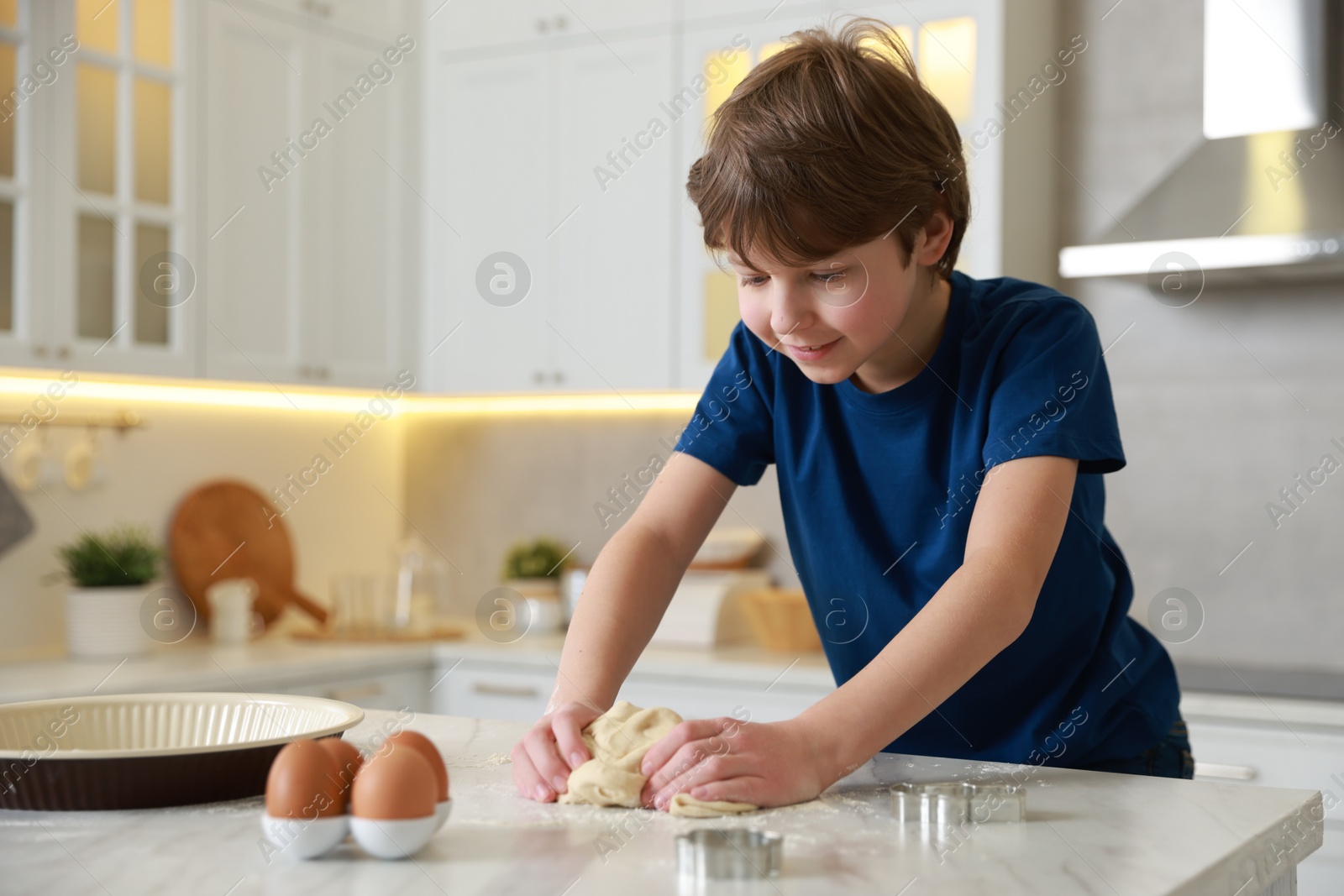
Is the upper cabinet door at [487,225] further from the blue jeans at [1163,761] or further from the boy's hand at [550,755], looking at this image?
the boy's hand at [550,755]

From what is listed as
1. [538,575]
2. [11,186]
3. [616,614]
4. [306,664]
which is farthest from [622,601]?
[538,575]

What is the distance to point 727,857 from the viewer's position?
73cm

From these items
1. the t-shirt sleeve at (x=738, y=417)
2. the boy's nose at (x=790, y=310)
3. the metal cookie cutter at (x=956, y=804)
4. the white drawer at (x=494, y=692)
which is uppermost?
the boy's nose at (x=790, y=310)

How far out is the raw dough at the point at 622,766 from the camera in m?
0.88

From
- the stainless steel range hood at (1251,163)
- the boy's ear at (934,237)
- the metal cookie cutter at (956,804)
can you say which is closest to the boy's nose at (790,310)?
the boy's ear at (934,237)

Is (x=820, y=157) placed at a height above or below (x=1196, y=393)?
above

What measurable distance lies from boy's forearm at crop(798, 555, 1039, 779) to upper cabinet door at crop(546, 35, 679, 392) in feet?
6.42

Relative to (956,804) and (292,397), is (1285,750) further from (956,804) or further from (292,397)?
(292,397)

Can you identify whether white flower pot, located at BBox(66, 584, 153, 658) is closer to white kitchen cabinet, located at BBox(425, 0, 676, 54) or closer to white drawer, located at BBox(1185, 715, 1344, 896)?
white kitchen cabinet, located at BBox(425, 0, 676, 54)

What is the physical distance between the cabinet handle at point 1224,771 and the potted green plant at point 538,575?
1.49 m

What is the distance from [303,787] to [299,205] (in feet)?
7.85

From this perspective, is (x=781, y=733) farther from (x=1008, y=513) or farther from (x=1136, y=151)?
(x=1136, y=151)

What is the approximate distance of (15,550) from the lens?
8.93 ft

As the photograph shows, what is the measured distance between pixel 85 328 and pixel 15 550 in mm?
531
